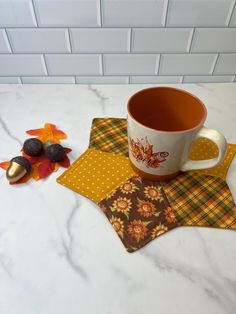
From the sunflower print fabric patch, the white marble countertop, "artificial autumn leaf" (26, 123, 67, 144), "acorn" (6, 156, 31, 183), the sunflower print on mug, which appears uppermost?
the sunflower print on mug

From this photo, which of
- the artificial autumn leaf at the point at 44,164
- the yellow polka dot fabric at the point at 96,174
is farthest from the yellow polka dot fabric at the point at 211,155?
the artificial autumn leaf at the point at 44,164

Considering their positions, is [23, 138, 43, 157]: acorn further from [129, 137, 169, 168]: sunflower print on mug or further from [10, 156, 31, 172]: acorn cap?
[129, 137, 169, 168]: sunflower print on mug

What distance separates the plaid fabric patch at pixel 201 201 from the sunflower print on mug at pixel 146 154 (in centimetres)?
6

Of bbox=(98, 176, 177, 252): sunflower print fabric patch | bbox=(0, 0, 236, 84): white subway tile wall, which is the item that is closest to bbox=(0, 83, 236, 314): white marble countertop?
bbox=(98, 176, 177, 252): sunflower print fabric patch

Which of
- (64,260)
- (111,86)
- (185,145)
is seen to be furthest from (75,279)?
(111,86)

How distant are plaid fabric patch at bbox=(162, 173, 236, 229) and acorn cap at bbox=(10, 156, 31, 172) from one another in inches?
9.1

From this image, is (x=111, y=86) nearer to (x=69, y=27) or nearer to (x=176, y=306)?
(x=69, y=27)

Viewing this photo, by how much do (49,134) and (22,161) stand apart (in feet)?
0.34

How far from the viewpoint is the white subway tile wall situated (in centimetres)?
53

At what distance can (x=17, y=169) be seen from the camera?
0.44 metres

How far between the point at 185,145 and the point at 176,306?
0.68ft

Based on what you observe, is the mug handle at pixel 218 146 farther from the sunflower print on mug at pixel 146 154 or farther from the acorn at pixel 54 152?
the acorn at pixel 54 152

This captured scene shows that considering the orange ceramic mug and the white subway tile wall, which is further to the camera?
the white subway tile wall

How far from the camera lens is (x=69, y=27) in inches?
21.9
